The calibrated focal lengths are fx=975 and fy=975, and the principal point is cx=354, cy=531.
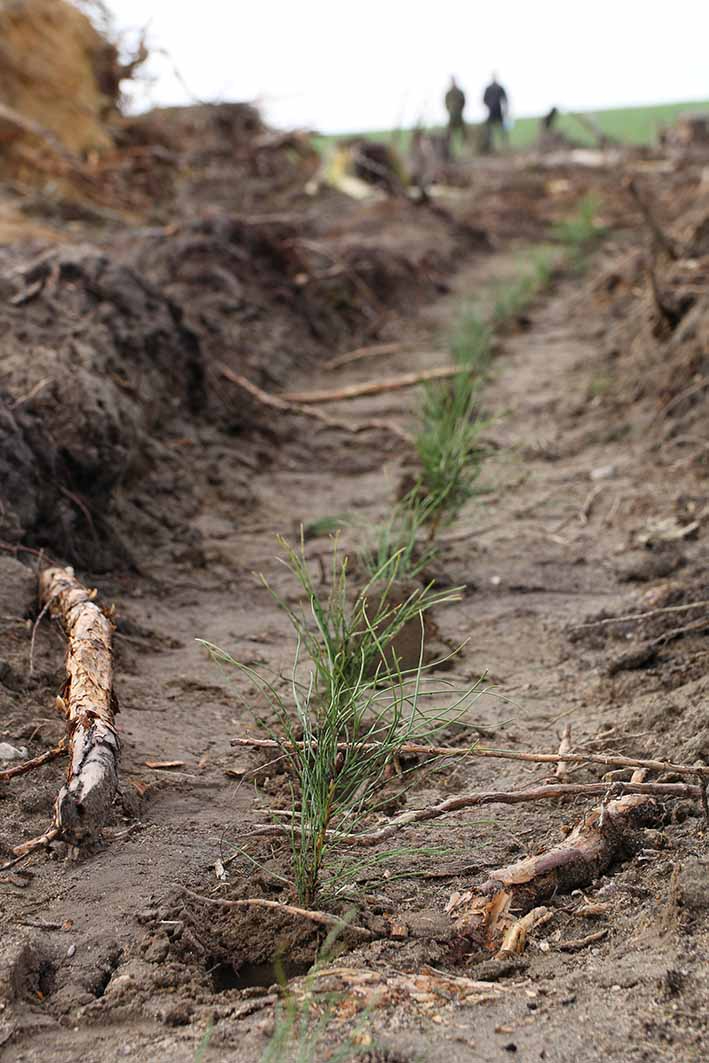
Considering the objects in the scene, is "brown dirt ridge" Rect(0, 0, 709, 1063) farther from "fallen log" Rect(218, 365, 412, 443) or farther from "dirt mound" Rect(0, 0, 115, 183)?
"dirt mound" Rect(0, 0, 115, 183)

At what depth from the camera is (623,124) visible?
93.0ft

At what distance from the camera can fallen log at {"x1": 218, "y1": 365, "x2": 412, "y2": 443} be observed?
4.62 meters

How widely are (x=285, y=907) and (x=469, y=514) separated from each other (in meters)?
2.31

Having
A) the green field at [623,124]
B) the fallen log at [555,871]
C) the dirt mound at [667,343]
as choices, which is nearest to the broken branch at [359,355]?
the dirt mound at [667,343]

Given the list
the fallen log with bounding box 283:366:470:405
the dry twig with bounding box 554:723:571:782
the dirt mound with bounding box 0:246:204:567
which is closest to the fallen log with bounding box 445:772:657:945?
the dry twig with bounding box 554:723:571:782

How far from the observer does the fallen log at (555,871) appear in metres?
1.66

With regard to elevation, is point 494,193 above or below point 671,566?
above

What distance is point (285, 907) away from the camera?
1.59 metres

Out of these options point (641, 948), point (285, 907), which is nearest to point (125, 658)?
point (285, 907)

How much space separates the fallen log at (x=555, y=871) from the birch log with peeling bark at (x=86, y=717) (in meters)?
0.67

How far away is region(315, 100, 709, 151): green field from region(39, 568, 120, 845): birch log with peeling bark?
16.4 meters

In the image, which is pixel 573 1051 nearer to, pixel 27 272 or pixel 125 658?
pixel 125 658

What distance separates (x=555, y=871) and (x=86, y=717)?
3.05ft

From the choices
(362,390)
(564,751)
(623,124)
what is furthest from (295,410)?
(623,124)
